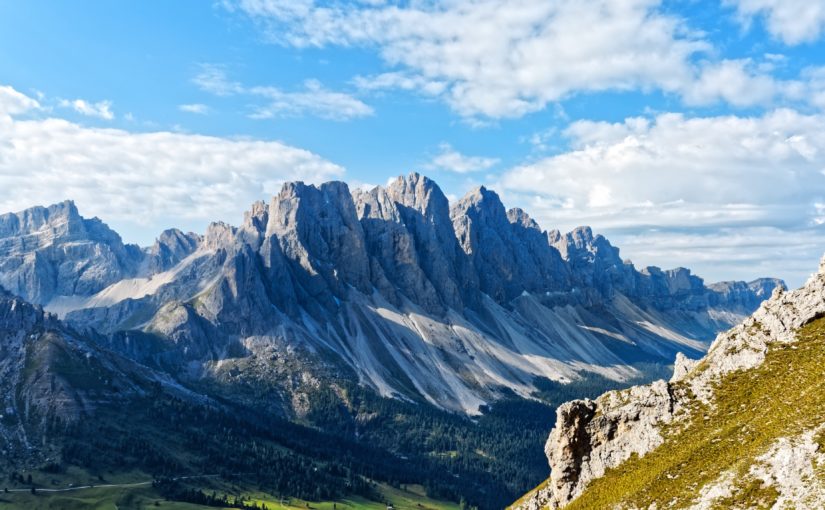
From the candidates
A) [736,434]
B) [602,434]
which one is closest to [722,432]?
[736,434]

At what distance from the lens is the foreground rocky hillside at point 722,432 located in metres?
48.6

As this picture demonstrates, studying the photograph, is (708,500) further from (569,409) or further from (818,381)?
(569,409)

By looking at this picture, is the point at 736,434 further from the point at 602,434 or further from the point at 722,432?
the point at 602,434

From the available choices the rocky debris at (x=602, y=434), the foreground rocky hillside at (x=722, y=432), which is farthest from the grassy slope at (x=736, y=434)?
the rocky debris at (x=602, y=434)

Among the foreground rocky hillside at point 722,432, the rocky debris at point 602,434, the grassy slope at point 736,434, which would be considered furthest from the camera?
the rocky debris at point 602,434

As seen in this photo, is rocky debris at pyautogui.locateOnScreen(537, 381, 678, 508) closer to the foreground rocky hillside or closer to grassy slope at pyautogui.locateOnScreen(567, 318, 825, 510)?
the foreground rocky hillside

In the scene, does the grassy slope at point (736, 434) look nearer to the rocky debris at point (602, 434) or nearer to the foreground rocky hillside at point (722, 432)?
the foreground rocky hillside at point (722, 432)

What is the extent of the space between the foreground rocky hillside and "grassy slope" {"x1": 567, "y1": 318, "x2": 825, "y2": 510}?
0.13m

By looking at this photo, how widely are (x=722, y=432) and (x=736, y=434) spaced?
169cm

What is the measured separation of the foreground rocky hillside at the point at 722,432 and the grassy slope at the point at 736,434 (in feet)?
0.42

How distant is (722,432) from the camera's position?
58.3 meters

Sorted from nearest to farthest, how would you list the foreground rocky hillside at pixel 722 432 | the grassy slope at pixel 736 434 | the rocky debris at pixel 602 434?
the foreground rocky hillside at pixel 722 432
the grassy slope at pixel 736 434
the rocky debris at pixel 602 434

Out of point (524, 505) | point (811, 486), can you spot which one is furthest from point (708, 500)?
point (524, 505)

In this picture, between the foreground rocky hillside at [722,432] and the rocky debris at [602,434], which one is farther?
the rocky debris at [602,434]
